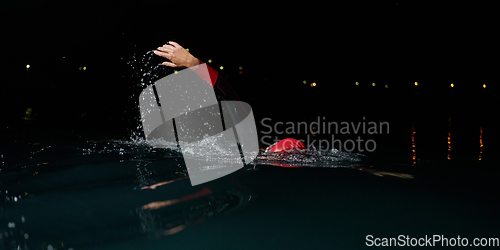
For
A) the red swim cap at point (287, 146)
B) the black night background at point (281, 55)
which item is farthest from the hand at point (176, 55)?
the black night background at point (281, 55)

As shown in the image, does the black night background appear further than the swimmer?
Yes

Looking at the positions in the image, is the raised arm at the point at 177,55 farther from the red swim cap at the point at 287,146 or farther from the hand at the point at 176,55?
the red swim cap at the point at 287,146

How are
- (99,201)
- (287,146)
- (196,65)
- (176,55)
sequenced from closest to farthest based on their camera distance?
(99,201), (176,55), (196,65), (287,146)

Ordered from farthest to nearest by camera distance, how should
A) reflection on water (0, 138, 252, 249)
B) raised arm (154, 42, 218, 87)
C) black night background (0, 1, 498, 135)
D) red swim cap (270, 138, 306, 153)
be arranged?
1. black night background (0, 1, 498, 135)
2. red swim cap (270, 138, 306, 153)
3. raised arm (154, 42, 218, 87)
4. reflection on water (0, 138, 252, 249)

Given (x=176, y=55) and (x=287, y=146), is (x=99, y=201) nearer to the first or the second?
(x=176, y=55)

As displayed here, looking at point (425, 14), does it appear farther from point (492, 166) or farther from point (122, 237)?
point (122, 237)

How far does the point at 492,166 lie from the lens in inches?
127

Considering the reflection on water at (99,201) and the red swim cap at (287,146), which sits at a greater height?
the red swim cap at (287,146)

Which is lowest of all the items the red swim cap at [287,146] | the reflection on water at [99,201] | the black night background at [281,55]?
the reflection on water at [99,201]

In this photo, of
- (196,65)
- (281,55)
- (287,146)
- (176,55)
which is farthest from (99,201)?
(281,55)

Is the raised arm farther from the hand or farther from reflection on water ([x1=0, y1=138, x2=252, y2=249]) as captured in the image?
reflection on water ([x1=0, y1=138, x2=252, y2=249])

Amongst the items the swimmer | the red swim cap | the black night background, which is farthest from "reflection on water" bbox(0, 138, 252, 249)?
the black night background

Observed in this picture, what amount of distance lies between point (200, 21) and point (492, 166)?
14.2 m

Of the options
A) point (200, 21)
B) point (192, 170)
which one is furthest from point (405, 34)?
point (192, 170)
